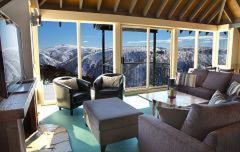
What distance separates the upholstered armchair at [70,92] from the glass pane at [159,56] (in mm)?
2925

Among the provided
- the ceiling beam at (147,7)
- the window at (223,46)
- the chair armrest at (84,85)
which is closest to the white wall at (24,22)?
the chair armrest at (84,85)

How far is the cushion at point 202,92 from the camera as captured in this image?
423 centimetres

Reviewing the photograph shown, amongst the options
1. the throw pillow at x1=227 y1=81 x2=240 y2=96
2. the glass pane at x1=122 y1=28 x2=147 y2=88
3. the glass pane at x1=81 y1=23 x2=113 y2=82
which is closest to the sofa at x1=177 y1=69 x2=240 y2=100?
the throw pillow at x1=227 y1=81 x2=240 y2=96

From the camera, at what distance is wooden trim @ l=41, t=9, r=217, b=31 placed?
184 inches

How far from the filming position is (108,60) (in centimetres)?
591

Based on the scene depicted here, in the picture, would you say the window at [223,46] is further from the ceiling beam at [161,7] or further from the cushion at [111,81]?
the cushion at [111,81]

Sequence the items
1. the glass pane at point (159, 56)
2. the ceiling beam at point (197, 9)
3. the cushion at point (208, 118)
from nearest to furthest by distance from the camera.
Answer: the cushion at point (208, 118)
the ceiling beam at point (197, 9)
the glass pane at point (159, 56)

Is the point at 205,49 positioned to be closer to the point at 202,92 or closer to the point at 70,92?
the point at 202,92

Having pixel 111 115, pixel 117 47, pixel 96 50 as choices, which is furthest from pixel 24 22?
pixel 117 47

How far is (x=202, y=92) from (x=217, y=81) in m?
0.43

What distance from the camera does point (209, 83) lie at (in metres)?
4.56

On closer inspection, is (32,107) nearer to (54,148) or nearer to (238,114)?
(54,148)

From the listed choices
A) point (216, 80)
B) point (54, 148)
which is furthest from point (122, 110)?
point (216, 80)

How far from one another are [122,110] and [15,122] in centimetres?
143
